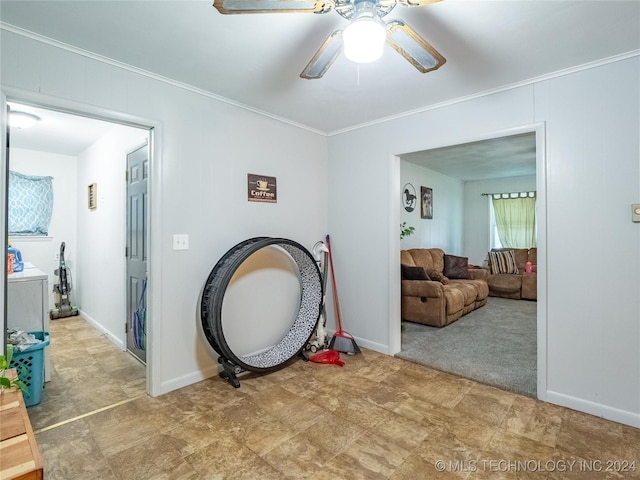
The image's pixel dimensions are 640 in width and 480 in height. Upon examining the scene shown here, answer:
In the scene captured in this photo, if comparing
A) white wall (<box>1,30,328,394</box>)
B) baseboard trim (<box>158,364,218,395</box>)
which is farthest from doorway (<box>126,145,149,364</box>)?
baseboard trim (<box>158,364,218,395</box>)

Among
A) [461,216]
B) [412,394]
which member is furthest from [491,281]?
[412,394]

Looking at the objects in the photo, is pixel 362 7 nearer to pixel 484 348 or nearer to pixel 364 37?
pixel 364 37

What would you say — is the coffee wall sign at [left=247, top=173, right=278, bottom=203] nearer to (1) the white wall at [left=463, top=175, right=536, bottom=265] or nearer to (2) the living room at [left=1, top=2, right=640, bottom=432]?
(2) the living room at [left=1, top=2, right=640, bottom=432]

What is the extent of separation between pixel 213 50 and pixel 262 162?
45.6 inches

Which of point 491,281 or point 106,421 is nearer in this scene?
point 106,421

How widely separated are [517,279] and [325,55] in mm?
5586

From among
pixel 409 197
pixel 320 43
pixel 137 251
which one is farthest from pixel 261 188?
pixel 409 197

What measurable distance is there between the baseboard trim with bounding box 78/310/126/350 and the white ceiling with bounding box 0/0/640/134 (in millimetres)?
2683

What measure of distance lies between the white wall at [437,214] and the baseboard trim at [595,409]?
133 inches

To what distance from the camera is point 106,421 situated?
212 centimetres

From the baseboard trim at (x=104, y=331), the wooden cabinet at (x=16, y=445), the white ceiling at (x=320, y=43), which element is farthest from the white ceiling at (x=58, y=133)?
the wooden cabinet at (x=16, y=445)

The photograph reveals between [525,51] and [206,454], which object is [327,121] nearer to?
[525,51]

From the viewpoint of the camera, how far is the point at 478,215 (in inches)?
285

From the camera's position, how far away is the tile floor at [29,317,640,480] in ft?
5.57
